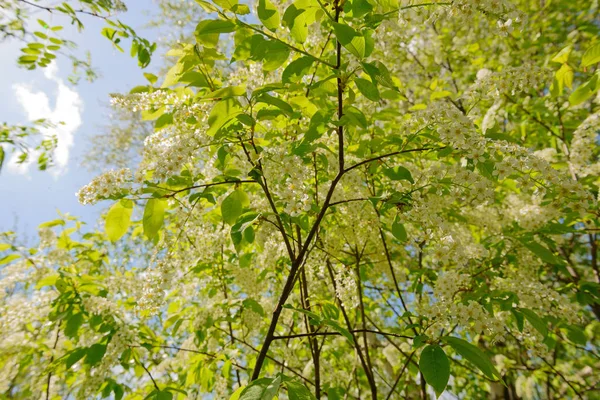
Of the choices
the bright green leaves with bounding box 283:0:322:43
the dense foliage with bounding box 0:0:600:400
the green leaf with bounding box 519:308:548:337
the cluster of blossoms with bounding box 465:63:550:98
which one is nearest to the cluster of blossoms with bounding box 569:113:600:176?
the dense foliage with bounding box 0:0:600:400

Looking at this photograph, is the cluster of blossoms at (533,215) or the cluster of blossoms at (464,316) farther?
the cluster of blossoms at (533,215)

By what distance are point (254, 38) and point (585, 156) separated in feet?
11.3

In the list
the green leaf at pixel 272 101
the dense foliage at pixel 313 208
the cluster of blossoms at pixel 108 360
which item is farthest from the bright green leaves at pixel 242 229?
the cluster of blossoms at pixel 108 360

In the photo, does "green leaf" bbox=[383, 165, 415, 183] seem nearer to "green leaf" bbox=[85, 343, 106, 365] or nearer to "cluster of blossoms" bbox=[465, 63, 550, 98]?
"cluster of blossoms" bbox=[465, 63, 550, 98]

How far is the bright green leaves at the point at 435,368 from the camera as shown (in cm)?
119

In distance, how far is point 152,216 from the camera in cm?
162

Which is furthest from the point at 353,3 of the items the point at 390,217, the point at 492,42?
the point at 492,42

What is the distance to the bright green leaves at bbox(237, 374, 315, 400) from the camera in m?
1.14

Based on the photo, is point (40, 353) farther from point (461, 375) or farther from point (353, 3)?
point (461, 375)

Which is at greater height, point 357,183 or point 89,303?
point 357,183

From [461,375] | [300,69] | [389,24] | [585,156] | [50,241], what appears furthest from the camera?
[461,375]

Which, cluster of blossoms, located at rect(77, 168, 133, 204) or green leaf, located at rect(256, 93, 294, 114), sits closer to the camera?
green leaf, located at rect(256, 93, 294, 114)

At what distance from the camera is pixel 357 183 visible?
2.45 meters

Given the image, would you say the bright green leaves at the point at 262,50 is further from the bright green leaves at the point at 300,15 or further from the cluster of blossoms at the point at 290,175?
the cluster of blossoms at the point at 290,175
